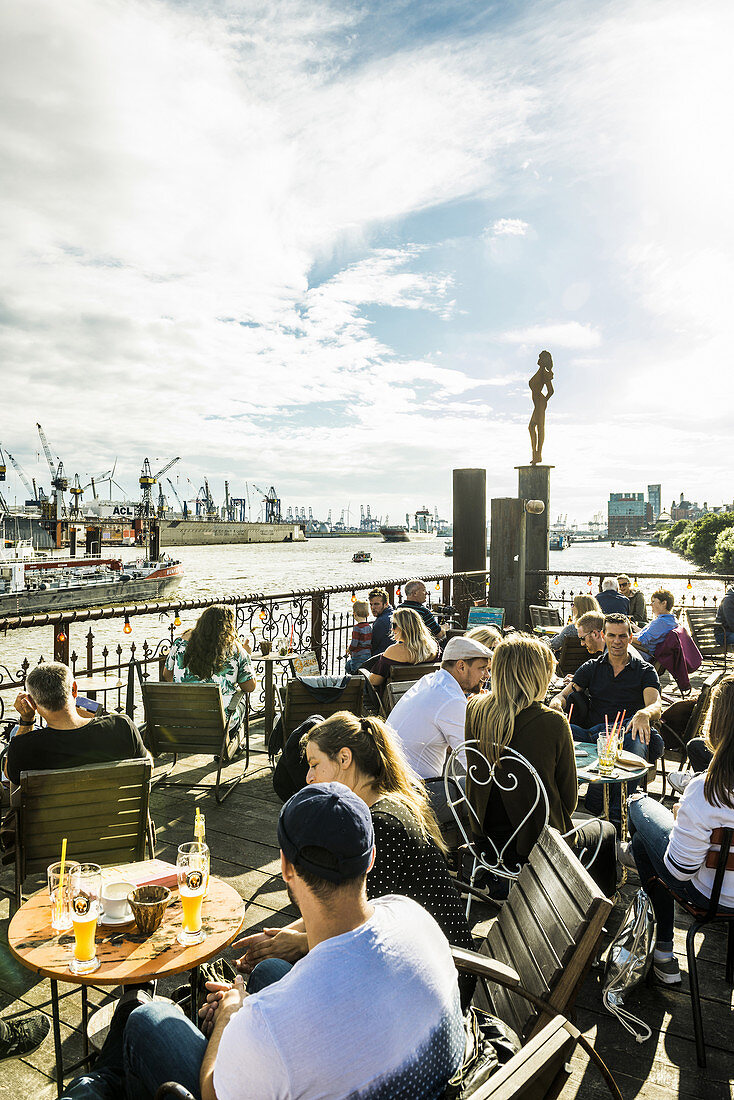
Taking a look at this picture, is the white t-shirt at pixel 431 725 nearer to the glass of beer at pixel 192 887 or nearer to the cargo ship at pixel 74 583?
the glass of beer at pixel 192 887

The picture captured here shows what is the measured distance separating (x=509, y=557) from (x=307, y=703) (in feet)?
19.2

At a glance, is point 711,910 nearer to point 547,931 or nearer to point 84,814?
point 547,931

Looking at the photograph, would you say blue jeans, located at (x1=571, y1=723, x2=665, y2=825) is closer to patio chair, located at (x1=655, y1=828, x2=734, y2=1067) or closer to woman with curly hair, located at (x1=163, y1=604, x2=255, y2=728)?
patio chair, located at (x1=655, y1=828, x2=734, y2=1067)

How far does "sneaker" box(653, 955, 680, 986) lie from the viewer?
3.02 metres

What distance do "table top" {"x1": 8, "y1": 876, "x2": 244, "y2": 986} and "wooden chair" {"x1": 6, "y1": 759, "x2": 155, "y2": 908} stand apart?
0.61 meters

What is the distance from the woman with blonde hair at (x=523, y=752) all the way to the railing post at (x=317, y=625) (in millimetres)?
4500

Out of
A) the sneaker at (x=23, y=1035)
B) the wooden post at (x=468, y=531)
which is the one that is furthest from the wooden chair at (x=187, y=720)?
the wooden post at (x=468, y=531)

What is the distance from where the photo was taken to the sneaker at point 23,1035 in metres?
2.61

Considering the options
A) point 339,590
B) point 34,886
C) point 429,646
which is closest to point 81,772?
point 34,886

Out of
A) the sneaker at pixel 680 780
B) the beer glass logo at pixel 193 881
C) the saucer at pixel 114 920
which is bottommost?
the sneaker at pixel 680 780

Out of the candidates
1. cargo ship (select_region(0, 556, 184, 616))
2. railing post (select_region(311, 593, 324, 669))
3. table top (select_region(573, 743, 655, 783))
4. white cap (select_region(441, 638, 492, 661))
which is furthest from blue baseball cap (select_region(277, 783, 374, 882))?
cargo ship (select_region(0, 556, 184, 616))

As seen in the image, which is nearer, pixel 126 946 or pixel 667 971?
pixel 126 946

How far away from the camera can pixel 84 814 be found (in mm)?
3104

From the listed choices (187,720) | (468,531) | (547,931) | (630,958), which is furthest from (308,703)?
(468,531)
